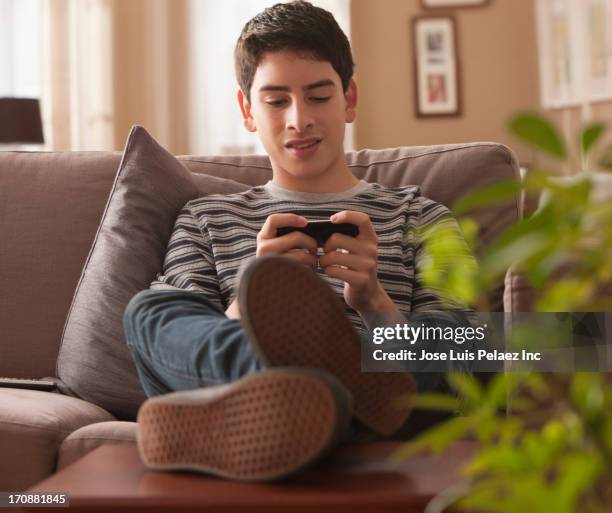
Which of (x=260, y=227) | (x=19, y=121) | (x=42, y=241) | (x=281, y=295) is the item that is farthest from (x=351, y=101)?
(x=19, y=121)

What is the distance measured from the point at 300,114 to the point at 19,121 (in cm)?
227

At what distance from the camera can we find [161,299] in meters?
1.16

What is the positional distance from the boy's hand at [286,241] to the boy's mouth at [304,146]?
344mm

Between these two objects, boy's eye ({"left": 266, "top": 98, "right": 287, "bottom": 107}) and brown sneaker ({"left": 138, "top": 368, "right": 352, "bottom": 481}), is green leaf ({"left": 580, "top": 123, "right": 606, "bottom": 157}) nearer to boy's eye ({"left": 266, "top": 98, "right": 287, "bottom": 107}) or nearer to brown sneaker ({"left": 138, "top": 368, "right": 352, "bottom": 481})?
brown sneaker ({"left": 138, "top": 368, "right": 352, "bottom": 481})

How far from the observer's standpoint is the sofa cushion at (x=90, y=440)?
125 centimetres

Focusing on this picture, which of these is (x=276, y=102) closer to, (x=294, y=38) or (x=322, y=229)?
(x=294, y=38)

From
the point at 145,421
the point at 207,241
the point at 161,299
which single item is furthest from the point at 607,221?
the point at 207,241

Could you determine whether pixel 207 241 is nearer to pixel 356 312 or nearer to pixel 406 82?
pixel 356 312

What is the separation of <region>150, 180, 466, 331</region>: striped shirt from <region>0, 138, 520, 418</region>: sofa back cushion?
0.10m

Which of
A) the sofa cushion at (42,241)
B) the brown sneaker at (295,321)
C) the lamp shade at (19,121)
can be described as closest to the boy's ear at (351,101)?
the sofa cushion at (42,241)

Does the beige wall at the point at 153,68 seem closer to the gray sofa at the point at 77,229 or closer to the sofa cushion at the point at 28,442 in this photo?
the gray sofa at the point at 77,229

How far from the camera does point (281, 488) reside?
2.68 ft

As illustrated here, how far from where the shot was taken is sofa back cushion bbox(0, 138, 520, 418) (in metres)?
1.66

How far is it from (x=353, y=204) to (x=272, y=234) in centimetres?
35
